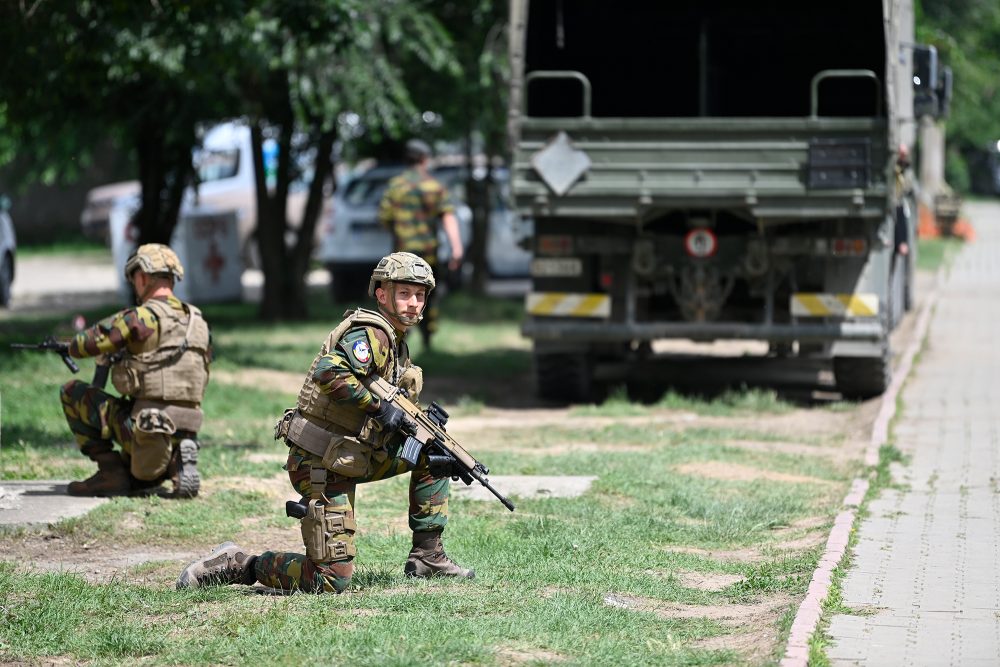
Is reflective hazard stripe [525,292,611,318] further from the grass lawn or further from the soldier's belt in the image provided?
the soldier's belt

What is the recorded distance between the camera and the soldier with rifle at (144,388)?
25.0 feet

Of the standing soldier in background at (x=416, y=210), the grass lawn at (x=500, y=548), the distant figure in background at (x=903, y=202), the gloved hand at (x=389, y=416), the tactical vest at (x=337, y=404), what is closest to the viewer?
the grass lawn at (x=500, y=548)

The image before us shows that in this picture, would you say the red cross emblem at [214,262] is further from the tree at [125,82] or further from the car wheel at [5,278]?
the car wheel at [5,278]

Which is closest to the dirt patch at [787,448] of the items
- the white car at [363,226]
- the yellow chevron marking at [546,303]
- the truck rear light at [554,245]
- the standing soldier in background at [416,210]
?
the yellow chevron marking at [546,303]

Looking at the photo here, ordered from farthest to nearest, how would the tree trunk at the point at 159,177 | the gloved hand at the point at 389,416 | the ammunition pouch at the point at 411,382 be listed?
the tree trunk at the point at 159,177
the ammunition pouch at the point at 411,382
the gloved hand at the point at 389,416

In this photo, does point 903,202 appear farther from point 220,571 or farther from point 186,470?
point 220,571

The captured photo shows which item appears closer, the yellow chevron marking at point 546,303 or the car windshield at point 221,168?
the yellow chevron marking at point 546,303

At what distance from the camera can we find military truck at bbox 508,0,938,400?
35.4 ft

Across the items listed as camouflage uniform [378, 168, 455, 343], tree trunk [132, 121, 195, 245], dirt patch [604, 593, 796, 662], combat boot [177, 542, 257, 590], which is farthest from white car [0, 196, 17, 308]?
dirt patch [604, 593, 796, 662]

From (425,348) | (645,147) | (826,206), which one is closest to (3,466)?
(645,147)

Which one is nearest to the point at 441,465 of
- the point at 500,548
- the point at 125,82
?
the point at 500,548

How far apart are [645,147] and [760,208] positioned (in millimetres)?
867

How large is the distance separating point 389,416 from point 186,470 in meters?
2.44

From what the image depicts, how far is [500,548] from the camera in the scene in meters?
6.82
